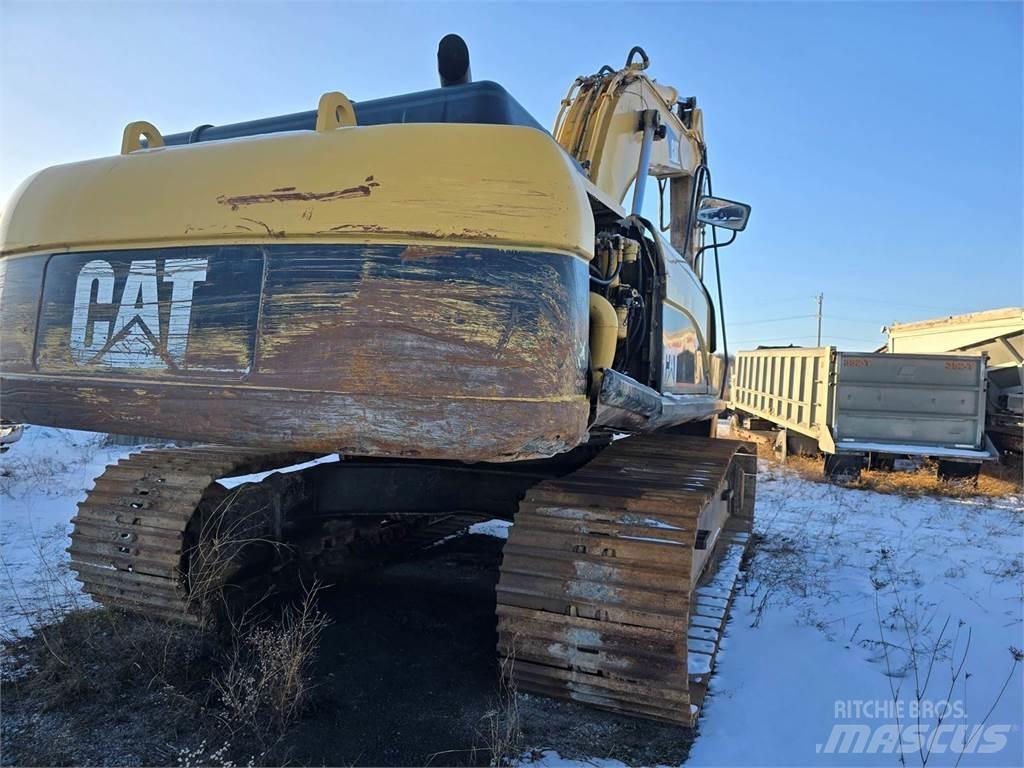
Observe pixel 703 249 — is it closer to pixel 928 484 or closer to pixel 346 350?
pixel 346 350

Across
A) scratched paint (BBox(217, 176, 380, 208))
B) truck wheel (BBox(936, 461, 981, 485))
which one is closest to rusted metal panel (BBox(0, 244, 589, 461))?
scratched paint (BBox(217, 176, 380, 208))

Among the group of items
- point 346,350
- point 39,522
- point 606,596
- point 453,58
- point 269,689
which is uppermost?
point 453,58

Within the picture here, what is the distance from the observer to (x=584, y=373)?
6.91 ft

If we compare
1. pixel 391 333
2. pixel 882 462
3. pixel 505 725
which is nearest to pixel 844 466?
pixel 882 462

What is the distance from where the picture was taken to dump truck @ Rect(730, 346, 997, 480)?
898cm

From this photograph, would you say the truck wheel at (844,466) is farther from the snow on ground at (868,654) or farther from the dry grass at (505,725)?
the dry grass at (505,725)

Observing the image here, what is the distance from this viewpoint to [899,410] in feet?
30.1

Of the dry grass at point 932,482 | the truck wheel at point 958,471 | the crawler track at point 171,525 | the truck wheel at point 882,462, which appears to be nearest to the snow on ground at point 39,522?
the crawler track at point 171,525

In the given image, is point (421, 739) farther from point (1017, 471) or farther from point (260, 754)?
point (1017, 471)

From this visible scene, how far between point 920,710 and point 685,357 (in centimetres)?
185

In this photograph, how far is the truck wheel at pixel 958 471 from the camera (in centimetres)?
909

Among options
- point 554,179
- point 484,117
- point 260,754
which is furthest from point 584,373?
point 260,754

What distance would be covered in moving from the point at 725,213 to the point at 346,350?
3092 mm

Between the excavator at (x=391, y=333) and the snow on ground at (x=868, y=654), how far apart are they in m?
0.27
